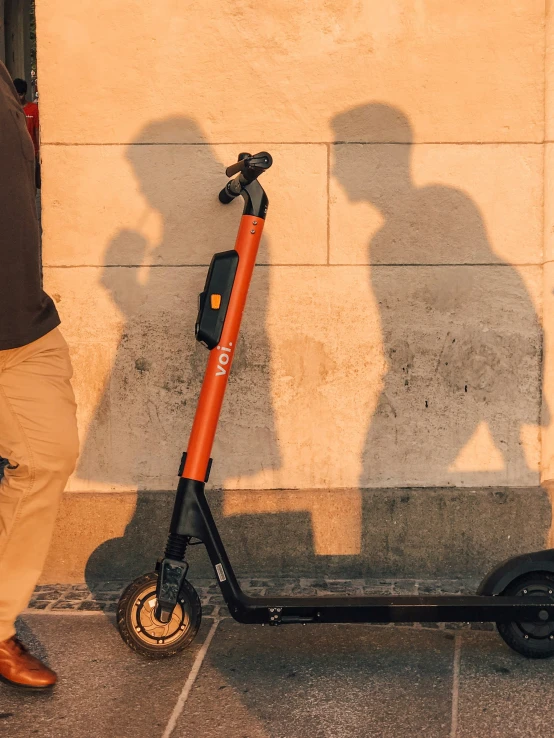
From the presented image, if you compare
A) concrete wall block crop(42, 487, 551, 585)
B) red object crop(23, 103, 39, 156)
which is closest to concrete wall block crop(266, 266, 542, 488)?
concrete wall block crop(42, 487, 551, 585)

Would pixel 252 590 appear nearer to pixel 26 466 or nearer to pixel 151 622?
pixel 151 622

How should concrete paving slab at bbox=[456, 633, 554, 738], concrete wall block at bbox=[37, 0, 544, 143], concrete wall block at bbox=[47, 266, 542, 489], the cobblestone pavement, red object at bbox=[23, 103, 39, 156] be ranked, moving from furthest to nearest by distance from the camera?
red object at bbox=[23, 103, 39, 156], concrete wall block at bbox=[47, 266, 542, 489], concrete wall block at bbox=[37, 0, 544, 143], the cobblestone pavement, concrete paving slab at bbox=[456, 633, 554, 738]

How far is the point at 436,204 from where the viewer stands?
15.4ft

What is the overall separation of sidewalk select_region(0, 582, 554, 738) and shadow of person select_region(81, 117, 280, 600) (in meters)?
0.79

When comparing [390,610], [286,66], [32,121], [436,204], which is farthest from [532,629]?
[32,121]

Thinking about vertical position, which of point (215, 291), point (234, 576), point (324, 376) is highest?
point (215, 291)

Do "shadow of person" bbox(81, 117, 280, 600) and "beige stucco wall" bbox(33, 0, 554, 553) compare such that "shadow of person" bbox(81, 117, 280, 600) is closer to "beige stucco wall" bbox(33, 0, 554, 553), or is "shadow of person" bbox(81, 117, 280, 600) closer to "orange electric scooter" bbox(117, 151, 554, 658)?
"beige stucco wall" bbox(33, 0, 554, 553)

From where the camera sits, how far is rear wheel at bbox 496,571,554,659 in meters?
3.76

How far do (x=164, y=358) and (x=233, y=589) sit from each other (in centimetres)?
138

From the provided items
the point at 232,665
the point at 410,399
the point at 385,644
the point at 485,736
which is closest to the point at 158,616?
the point at 232,665

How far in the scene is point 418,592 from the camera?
459cm

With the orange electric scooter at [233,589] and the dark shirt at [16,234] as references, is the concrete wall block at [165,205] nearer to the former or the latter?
the orange electric scooter at [233,589]

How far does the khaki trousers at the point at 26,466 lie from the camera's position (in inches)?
138

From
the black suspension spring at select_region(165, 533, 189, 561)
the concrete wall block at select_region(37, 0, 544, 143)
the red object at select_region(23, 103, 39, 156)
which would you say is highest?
the red object at select_region(23, 103, 39, 156)
